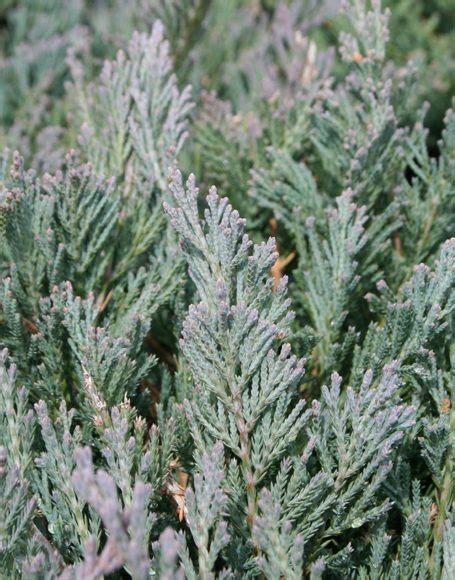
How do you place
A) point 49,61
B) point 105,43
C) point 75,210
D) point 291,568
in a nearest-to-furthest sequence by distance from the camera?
point 291,568
point 75,210
point 49,61
point 105,43

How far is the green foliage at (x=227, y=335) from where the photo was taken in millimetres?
1768

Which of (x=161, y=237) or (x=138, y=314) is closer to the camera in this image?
(x=138, y=314)

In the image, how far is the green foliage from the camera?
1.77 meters

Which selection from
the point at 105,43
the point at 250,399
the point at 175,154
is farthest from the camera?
the point at 105,43

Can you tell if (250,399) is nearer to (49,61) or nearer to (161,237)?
(161,237)

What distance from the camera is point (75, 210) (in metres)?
2.33

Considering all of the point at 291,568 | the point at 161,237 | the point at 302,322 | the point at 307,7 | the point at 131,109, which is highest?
the point at 307,7

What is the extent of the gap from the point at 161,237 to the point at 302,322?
65 centimetres

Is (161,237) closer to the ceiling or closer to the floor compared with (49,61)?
closer to the floor

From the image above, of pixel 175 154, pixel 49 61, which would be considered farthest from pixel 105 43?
pixel 175 154

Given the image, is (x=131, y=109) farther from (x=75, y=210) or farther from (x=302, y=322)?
(x=302, y=322)

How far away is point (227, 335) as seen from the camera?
6.09ft

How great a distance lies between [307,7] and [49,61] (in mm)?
1643

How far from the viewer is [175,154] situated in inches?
101
